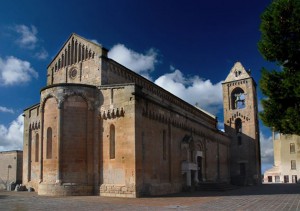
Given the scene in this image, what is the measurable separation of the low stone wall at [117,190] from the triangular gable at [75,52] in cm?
1007

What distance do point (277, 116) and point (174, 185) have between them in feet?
46.6

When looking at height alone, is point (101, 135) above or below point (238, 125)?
below

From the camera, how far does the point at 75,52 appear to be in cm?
2803

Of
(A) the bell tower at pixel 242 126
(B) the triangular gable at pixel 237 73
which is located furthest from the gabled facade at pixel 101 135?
(B) the triangular gable at pixel 237 73

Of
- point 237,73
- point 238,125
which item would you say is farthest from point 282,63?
point 237,73

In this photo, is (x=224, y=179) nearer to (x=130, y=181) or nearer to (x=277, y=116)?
(x=130, y=181)

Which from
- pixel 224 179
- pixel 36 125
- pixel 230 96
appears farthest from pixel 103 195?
pixel 230 96

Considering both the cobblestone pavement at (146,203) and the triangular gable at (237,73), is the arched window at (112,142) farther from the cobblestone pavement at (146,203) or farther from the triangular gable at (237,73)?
the triangular gable at (237,73)

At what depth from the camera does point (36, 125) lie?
96.7 feet

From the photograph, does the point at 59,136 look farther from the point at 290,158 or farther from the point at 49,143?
the point at 290,158

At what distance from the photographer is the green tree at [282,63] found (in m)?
13.9

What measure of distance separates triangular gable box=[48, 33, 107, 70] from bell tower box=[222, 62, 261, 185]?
2708 centimetres

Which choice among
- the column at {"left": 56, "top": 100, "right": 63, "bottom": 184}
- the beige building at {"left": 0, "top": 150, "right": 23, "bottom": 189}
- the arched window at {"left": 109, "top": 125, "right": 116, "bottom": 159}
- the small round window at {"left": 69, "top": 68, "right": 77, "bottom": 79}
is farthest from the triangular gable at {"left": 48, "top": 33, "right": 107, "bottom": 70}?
the beige building at {"left": 0, "top": 150, "right": 23, "bottom": 189}

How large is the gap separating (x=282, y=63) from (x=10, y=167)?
1233 inches
